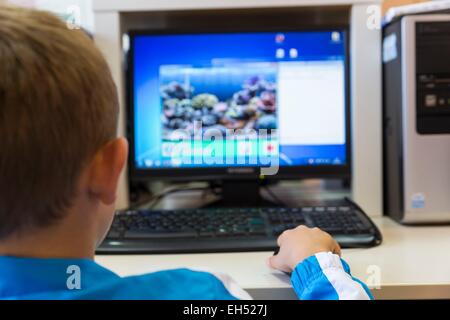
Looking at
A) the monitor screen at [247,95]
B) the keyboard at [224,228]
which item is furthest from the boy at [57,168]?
the monitor screen at [247,95]

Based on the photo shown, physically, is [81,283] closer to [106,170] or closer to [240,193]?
[106,170]

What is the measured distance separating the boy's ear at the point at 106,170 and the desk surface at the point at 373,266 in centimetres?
20

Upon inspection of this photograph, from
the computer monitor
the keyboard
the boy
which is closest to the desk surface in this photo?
the keyboard

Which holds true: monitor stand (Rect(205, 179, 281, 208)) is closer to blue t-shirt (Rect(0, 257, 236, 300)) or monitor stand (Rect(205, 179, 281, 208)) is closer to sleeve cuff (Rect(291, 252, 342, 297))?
sleeve cuff (Rect(291, 252, 342, 297))

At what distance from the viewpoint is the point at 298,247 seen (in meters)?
0.68

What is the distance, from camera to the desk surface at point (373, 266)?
622 millimetres

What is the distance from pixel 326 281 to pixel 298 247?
0.10m

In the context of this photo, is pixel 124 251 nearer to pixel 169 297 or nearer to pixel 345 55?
pixel 169 297

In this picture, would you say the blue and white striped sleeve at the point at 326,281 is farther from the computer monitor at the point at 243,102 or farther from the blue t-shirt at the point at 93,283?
the computer monitor at the point at 243,102

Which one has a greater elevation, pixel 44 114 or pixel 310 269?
pixel 44 114

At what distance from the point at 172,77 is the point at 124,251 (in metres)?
0.41

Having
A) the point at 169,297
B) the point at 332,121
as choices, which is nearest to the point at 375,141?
the point at 332,121

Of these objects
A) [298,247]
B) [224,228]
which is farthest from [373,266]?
[224,228]

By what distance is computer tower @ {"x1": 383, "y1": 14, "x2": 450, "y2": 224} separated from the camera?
92 cm
